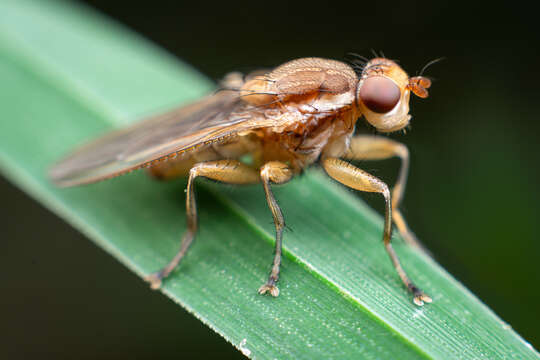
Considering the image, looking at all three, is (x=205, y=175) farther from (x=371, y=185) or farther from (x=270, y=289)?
(x=371, y=185)

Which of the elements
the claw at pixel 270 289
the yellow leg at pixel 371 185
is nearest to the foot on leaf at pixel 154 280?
the claw at pixel 270 289

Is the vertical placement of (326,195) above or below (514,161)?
below

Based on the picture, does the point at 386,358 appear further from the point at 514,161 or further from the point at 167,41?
the point at 167,41

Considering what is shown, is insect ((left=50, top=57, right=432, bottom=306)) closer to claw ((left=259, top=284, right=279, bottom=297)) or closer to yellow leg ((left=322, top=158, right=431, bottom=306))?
yellow leg ((left=322, top=158, right=431, bottom=306))

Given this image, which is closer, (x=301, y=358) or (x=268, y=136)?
(x=301, y=358)

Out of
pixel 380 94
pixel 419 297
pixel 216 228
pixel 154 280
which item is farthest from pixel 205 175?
pixel 419 297

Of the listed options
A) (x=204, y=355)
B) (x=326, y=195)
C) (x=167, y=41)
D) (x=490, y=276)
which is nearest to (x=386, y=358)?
(x=326, y=195)

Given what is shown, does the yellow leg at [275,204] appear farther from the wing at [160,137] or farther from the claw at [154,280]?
the claw at [154,280]

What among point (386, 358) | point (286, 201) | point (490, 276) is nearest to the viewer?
point (386, 358)
